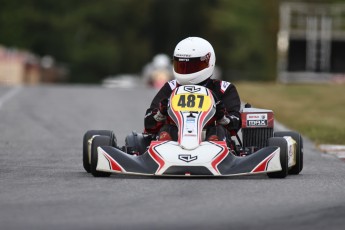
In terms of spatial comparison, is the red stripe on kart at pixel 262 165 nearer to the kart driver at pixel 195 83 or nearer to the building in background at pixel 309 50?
the kart driver at pixel 195 83

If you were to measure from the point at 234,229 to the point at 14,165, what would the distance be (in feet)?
19.0

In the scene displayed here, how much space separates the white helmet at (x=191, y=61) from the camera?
44.2 feet

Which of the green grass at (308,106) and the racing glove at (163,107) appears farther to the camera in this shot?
the green grass at (308,106)

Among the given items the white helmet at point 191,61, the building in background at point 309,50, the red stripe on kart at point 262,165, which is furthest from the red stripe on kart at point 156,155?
the building in background at point 309,50

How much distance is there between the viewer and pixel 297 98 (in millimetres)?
31859

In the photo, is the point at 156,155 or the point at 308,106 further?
the point at 308,106

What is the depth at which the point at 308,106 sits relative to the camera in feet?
95.9

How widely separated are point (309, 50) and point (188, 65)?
1363 inches

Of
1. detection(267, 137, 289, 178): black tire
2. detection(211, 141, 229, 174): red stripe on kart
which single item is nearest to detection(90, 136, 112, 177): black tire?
detection(211, 141, 229, 174): red stripe on kart

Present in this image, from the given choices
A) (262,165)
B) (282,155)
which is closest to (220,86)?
(282,155)

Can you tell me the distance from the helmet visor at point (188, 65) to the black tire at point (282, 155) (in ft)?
4.29

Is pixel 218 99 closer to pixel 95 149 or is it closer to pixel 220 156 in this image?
pixel 220 156

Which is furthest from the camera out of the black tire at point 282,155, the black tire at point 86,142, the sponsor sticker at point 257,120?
the sponsor sticker at point 257,120

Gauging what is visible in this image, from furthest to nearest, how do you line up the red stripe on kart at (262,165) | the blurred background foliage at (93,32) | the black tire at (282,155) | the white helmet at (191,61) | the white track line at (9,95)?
the blurred background foliage at (93,32) → the white track line at (9,95) → the white helmet at (191,61) → the black tire at (282,155) → the red stripe on kart at (262,165)
